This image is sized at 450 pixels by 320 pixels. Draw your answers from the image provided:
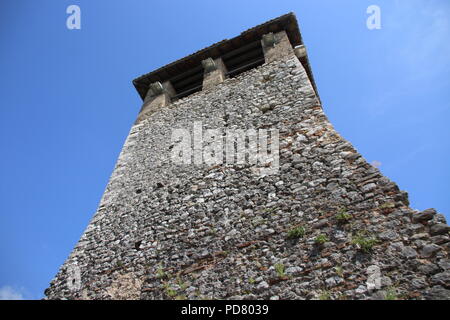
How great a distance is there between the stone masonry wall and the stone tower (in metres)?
0.01

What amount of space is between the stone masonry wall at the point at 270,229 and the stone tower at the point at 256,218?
14 mm

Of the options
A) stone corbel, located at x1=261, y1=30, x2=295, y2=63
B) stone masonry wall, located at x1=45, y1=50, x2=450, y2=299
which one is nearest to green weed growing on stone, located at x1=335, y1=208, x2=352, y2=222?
stone masonry wall, located at x1=45, y1=50, x2=450, y2=299

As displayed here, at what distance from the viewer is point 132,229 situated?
17.0ft

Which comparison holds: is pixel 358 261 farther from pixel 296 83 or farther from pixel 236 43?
pixel 236 43

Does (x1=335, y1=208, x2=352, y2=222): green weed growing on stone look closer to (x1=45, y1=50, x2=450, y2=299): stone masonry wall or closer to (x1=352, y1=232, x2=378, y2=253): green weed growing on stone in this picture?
(x1=45, y1=50, x2=450, y2=299): stone masonry wall

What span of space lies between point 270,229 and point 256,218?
0.30 metres

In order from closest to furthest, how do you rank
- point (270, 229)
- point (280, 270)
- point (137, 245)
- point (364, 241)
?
point (364, 241), point (280, 270), point (270, 229), point (137, 245)

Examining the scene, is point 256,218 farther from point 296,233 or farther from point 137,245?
point 137,245

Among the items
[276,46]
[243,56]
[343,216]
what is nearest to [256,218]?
[343,216]

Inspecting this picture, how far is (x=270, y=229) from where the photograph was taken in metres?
3.94

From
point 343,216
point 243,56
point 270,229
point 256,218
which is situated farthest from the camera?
point 243,56

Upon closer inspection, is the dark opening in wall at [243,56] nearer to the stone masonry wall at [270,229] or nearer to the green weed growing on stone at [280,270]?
the stone masonry wall at [270,229]

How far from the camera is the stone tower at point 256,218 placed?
3.14 m
